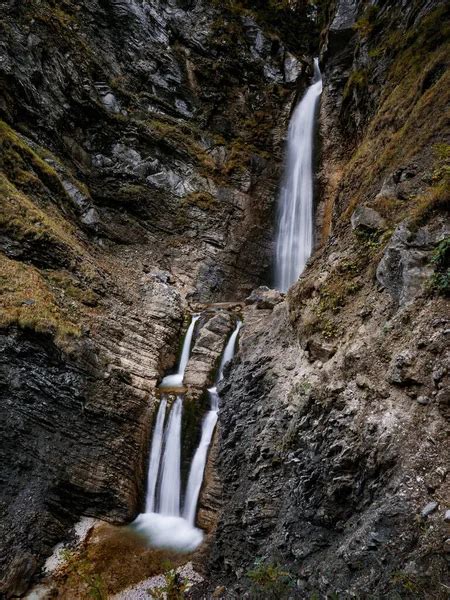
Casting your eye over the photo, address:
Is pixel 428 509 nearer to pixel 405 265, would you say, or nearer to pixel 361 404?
pixel 361 404

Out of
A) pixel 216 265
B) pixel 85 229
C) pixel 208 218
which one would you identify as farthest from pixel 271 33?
pixel 85 229

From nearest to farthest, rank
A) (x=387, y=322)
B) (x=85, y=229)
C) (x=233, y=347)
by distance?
(x=387, y=322), (x=233, y=347), (x=85, y=229)

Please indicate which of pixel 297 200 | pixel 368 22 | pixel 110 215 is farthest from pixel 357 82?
pixel 110 215

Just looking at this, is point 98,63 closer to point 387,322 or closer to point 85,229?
point 85,229

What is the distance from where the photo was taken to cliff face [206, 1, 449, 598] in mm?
4449

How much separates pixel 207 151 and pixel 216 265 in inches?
325

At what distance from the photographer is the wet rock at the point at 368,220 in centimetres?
823

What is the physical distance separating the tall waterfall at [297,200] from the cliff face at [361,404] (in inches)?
322

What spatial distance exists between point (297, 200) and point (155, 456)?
55.7 ft

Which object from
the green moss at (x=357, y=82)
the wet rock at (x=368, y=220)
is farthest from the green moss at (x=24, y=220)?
the green moss at (x=357, y=82)

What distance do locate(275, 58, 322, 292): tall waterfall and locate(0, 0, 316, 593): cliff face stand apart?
2.86 feet

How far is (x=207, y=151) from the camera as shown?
23609 millimetres

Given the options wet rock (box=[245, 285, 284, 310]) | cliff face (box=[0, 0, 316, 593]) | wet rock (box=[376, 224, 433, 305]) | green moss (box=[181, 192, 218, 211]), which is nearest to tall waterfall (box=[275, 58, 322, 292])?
cliff face (box=[0, 0, 316, 593])

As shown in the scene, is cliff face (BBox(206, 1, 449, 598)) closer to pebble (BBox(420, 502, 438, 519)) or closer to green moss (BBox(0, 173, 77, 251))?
pebble (BBox(420, 502, 438, 519))
